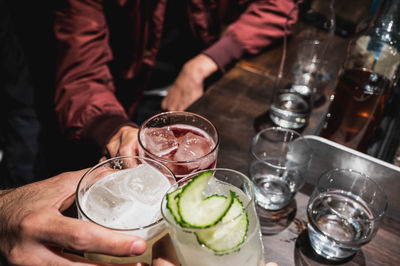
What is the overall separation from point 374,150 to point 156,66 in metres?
1.64

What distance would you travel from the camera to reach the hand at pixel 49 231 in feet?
2.13

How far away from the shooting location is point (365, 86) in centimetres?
127

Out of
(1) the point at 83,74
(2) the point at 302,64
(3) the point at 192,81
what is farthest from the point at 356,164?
(1) the point at 83,74

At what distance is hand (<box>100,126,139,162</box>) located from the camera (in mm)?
1143

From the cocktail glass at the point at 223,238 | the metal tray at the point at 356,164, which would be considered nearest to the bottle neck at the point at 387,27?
the metal tray at the point at 356,164

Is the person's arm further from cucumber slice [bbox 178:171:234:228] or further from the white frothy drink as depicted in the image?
cucumber slice [bbox 178:171:234:228]

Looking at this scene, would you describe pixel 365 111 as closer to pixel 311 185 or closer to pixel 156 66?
pixel 311 185

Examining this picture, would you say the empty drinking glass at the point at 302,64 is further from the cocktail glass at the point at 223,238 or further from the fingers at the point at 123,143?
the cocktail glass at the point at 223,238

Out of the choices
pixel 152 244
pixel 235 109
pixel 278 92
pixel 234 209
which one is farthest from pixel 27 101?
pixel 234 209

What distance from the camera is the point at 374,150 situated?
1.29m

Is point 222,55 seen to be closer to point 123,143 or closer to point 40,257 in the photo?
point 123,143

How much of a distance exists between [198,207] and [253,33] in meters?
1.58

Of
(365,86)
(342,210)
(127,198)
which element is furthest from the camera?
→ (365,86)

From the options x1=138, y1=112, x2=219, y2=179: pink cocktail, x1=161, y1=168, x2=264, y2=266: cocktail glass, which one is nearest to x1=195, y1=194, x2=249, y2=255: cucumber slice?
x1=161, y1=168, x2=264, y2=266: cocktail glass
